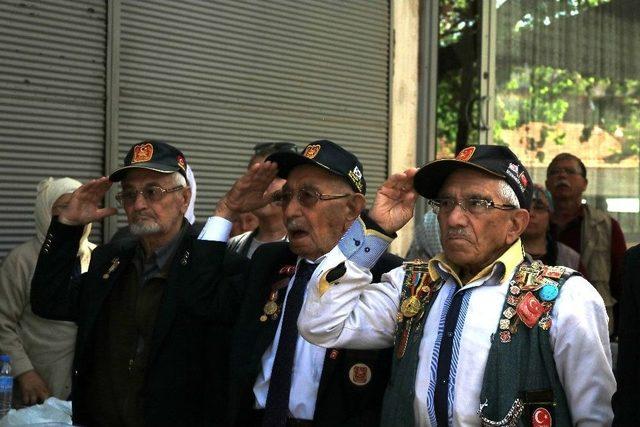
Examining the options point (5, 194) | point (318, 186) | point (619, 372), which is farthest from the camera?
point (5, 194)

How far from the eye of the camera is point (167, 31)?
22.2ft

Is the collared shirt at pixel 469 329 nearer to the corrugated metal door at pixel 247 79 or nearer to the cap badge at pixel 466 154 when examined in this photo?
the cap badge at pixel 466 154

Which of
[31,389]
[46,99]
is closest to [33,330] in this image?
[31,389]

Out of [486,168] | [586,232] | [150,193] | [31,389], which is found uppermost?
[486,168]

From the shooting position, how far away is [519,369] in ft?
9.80

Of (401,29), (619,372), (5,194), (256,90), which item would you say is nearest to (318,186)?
(619,372)

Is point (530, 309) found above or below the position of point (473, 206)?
below

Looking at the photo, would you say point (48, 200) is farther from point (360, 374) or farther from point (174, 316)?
point (360, 374)

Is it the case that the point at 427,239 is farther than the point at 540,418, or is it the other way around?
the point at 427,239

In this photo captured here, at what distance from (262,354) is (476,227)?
0.98 metres

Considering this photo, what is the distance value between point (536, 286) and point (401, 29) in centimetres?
544

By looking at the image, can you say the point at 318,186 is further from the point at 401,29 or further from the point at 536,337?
the point at 401,29

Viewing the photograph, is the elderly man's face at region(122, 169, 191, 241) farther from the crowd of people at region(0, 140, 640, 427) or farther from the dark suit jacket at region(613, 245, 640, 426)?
the dark suit jacket at region(613, 245, 640, 426)

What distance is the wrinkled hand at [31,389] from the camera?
5527 millimetres
